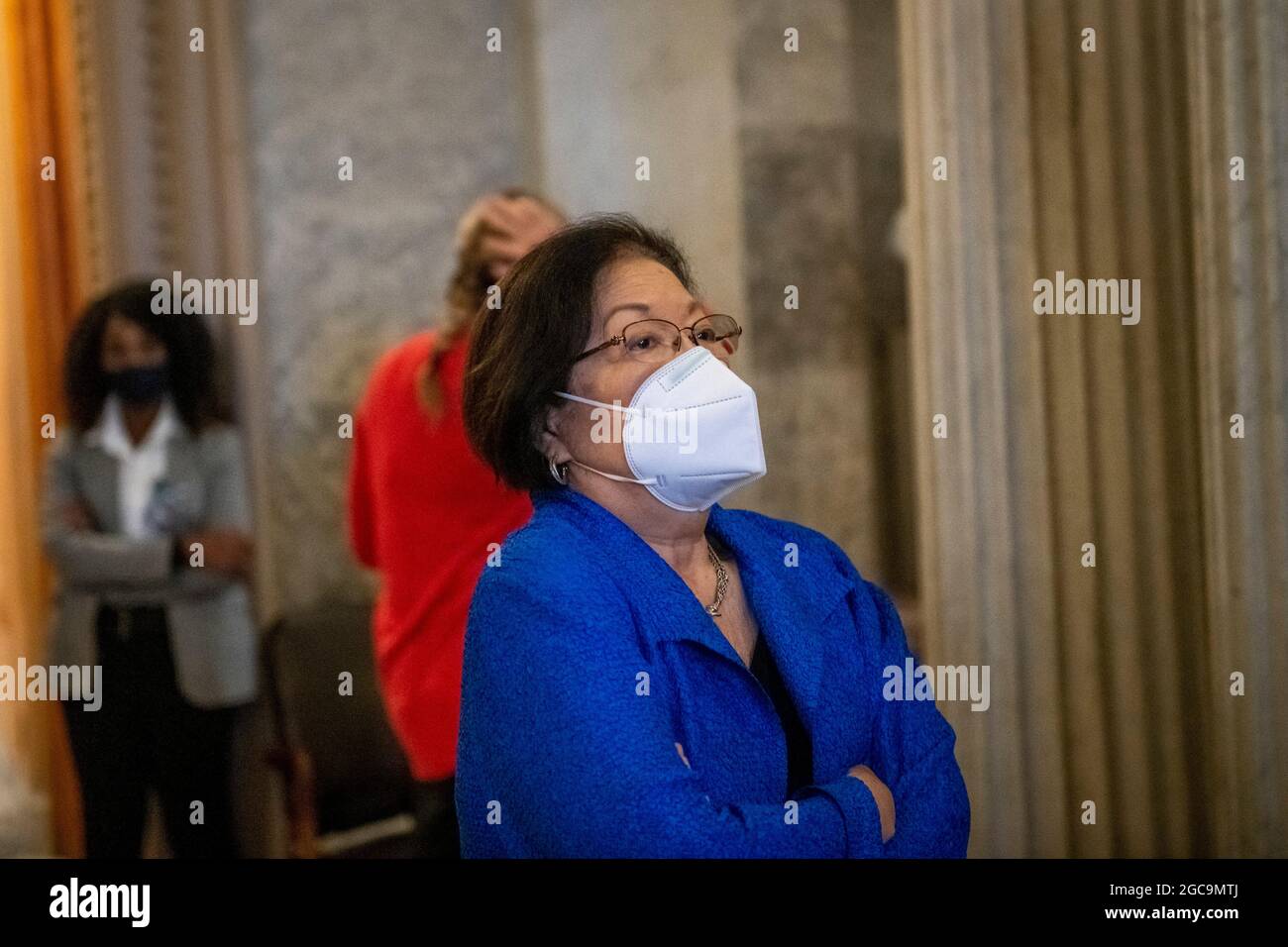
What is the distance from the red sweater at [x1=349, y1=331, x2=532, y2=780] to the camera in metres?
2.39

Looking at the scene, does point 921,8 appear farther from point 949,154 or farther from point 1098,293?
point 1098,293

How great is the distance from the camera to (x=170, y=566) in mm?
2682

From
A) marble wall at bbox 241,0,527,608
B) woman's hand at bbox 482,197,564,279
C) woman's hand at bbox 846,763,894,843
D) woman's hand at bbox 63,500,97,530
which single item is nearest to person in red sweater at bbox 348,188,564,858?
woman's hand at bbox 482,197,564,279

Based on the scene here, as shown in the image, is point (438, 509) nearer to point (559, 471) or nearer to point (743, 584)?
point (559, 471)

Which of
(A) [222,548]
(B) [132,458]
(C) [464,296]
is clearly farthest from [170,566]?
(C) [464,296]

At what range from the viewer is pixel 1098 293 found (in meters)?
2.57

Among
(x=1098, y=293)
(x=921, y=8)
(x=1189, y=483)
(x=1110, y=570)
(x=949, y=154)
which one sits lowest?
(x=1110, y=570)

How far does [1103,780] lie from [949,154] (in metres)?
1.33

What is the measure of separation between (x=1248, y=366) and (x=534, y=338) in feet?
4.59

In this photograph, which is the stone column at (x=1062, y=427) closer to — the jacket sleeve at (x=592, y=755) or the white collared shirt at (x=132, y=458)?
the jacket sleeve at (x=592, y=755)

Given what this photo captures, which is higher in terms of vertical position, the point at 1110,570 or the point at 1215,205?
the point at 1215,205

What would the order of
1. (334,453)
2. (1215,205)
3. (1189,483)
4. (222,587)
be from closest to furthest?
(1215,205)
(1189,483)
(222,587)
(334,453)
